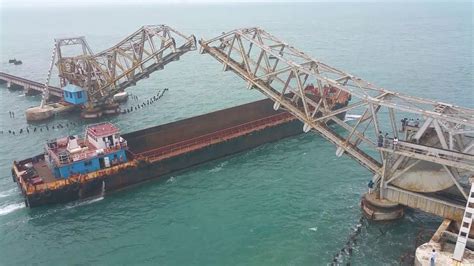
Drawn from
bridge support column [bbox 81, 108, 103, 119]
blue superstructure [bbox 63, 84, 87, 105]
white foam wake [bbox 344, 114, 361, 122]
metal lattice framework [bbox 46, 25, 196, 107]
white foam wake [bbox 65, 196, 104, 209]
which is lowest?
white foam wake [bbox 65, 196, 104, 209]

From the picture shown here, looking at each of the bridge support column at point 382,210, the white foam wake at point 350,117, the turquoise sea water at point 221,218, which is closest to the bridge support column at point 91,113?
the turquoise sea water at point 221,218

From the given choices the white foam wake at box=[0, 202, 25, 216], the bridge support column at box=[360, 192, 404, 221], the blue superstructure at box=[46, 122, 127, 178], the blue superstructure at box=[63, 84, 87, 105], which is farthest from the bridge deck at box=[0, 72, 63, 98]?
the bridge support column at box=[360, 192, 404, 221]

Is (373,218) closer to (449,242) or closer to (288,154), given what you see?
(449,242)

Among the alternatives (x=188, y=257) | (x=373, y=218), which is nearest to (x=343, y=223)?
(x=373, y=218)

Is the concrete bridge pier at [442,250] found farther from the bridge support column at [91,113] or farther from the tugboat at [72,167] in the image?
the bridge support column at [91,113]

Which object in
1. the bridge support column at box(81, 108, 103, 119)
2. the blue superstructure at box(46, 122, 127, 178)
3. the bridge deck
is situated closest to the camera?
the blue superstructure at box(46, 122, 127, 178)

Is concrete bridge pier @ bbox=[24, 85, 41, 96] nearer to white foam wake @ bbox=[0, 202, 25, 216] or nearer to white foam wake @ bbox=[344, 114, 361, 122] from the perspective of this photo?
white foam wake @ bbox=[0, 202, 25, 216]

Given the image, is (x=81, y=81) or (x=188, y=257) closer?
(x=188, y=257)
